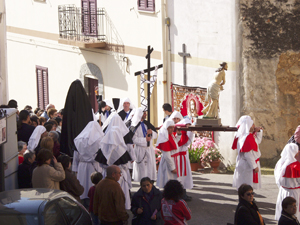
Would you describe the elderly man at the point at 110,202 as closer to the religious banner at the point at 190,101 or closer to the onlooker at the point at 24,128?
the onlooker at the point at 24,128

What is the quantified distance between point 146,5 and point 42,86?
7.16 m

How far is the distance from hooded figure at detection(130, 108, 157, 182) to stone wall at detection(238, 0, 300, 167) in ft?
13.3

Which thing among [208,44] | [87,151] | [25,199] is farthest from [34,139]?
[208,44]

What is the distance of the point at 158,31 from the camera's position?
15.1 m

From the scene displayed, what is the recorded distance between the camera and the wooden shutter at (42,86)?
2003cm

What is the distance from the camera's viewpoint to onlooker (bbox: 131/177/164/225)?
639 cm

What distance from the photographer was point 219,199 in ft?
32.6

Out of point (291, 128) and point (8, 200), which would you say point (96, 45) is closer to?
point (291, 128)

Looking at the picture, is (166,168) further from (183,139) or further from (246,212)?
(246,212)

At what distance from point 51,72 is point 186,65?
297 inches

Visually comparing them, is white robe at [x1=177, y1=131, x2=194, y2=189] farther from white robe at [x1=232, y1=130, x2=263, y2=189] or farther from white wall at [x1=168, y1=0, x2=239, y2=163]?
white wall at [x1=168, y1=0, x2=239, y2=163]

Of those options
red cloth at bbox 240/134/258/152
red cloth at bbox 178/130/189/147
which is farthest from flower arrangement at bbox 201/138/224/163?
red cloth at bbox 240/134/258/152

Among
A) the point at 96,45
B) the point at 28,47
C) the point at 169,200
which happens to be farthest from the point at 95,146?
the point at 28,47

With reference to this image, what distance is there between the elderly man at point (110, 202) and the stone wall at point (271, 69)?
25.0 ft
